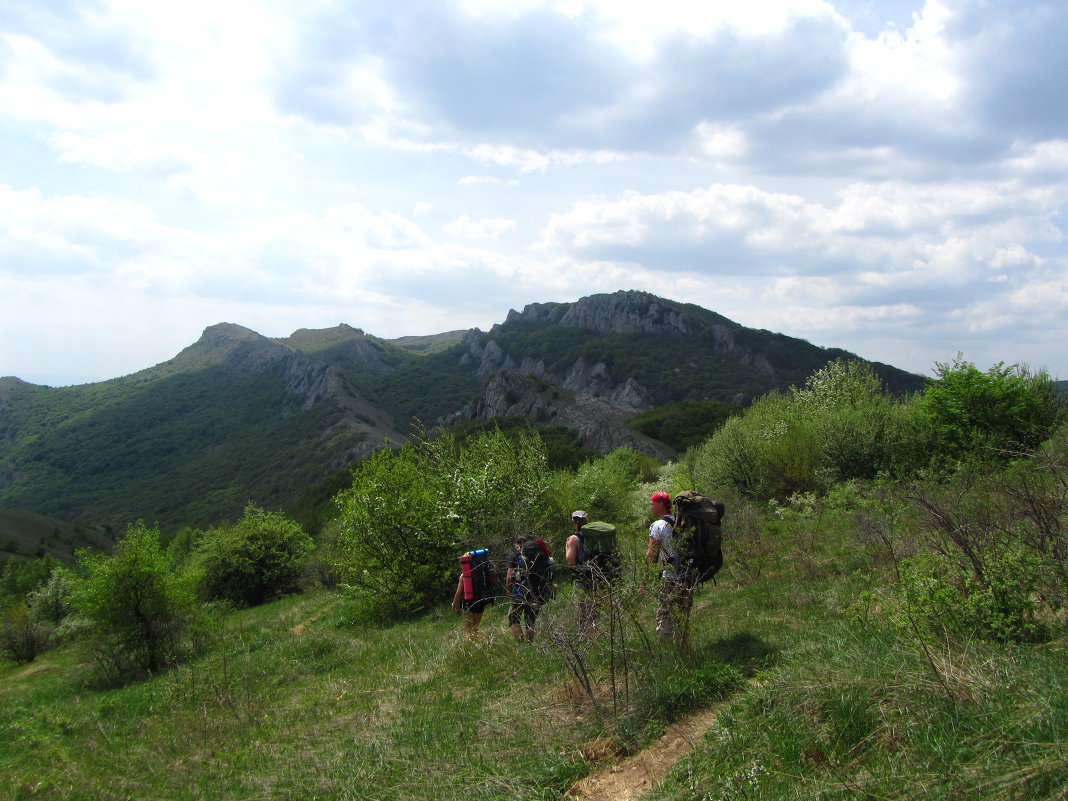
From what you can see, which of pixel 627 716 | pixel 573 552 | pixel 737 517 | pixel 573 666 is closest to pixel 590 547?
pixel 573 552

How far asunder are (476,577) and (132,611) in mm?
10997

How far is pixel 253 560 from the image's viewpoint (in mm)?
31234

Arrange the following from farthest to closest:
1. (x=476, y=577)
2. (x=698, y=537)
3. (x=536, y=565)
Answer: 1. (x=476, y=577)
2. (x=536, y=565)
3. (x=698, y=537)

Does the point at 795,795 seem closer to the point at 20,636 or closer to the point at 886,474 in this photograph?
the point at 886,474

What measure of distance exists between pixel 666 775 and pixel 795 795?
3.81 ft

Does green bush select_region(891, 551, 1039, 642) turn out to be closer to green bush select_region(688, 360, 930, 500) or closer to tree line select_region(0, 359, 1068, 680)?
tree line select_region(0, 359, 1068, 680)

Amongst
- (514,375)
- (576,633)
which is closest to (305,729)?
(576,633)

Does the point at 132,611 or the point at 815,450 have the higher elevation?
the point at 815,450

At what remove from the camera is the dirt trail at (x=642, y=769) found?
4.37m

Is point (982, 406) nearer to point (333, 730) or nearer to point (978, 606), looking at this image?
point (978, 606)

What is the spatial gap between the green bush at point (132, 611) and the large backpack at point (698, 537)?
48.0 feet

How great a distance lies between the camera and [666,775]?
429 cm

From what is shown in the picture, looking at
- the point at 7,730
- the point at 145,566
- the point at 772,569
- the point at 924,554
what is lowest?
the point at 7,730

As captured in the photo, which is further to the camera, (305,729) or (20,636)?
(20,636)
